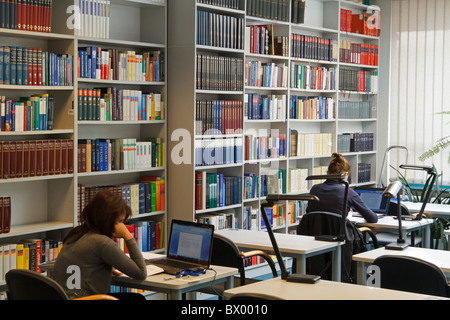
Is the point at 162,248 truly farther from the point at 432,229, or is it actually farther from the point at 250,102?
the point at 432,229

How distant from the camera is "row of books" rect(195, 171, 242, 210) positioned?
240 inches

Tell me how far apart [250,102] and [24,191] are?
260 centimetres

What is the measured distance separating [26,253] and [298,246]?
197 cm

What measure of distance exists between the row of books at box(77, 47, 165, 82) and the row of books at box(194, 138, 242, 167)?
2.36 ft

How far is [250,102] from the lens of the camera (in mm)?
6750

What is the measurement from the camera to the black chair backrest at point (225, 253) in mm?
4188

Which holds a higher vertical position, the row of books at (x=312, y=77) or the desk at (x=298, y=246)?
the row of books at (x=312, y=77)

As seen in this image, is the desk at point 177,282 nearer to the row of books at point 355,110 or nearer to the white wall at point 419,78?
the row of books at point 355,110

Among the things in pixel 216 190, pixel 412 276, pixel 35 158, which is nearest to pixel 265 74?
pixel 216 190

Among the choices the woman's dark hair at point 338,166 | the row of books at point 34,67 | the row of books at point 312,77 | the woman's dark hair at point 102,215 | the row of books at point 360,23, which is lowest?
the woman's dark hair at point 102,215

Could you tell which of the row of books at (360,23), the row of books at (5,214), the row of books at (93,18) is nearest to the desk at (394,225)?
the row of books at (93,18)

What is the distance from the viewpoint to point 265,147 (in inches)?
277

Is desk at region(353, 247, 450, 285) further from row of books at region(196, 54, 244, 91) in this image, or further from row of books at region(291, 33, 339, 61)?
row of books at region(291, 33, 339, 61)

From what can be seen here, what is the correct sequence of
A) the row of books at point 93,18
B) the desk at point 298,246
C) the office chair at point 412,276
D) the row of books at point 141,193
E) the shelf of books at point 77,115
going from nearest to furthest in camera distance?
1. the office chair at point 412,276
2. the desk at point 298,246
3. the shelf of books at point 77,115
4. the row of books at point 93,18
5. the row of books at point 141,193
